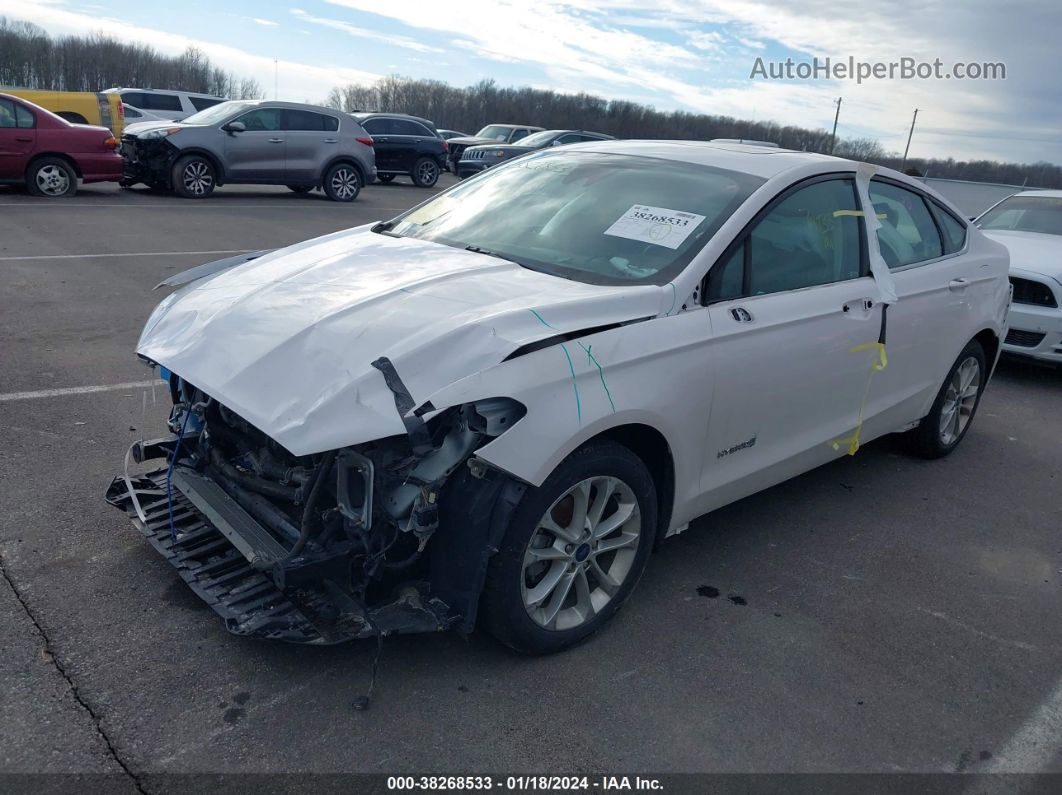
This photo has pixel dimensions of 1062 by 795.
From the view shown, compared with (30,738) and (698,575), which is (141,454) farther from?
(698,575)

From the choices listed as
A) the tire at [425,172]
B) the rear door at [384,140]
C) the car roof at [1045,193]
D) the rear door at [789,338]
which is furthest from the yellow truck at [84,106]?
the rear door at [789,338]

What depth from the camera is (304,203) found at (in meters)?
16.8

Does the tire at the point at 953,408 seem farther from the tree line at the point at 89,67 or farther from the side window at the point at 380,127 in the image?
the tree line at the point at 89,67

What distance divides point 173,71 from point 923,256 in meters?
85.6

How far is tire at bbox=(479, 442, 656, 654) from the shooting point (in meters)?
2.91

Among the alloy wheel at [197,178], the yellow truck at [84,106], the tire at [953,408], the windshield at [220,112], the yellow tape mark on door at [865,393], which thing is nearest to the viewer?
the yellow tape mark on door at [865,393]

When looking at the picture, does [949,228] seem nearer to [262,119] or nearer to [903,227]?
[903,227]

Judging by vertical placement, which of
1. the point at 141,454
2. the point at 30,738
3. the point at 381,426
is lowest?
the point at 30,738

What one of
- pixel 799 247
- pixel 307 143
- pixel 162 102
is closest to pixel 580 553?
pixel 799 247

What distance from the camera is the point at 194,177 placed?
15406 mm

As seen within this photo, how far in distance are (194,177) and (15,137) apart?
2895mm

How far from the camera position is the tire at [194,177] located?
49.6 feet

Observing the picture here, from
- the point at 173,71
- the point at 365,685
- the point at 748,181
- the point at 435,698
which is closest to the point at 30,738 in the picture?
the point at 365,685

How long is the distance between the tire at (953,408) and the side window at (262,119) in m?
13.4
